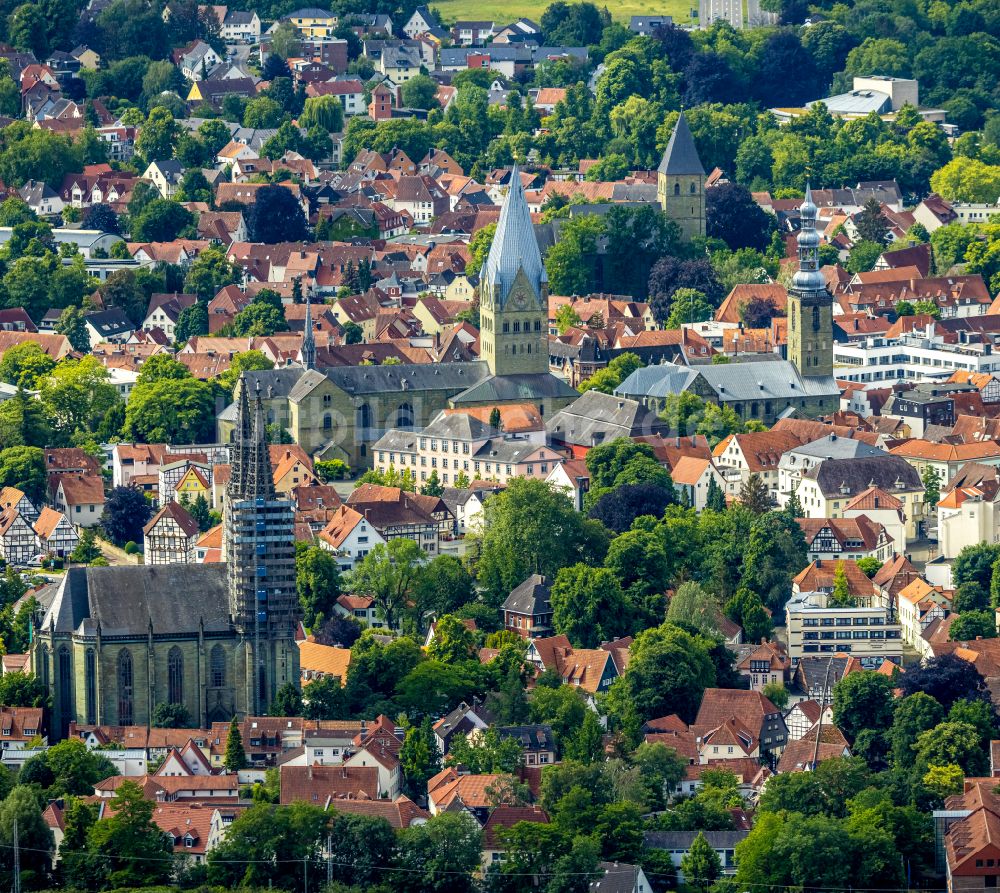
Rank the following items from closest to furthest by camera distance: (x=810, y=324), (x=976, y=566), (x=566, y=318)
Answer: (x=976, y=566) < (x=810, y=324) < (x=566, y=318)

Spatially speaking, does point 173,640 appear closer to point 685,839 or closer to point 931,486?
point 685,839

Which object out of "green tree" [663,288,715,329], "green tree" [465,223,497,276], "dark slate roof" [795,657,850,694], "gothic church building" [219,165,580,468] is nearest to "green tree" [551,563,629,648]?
"dark slate roof" [795,657,850,694]

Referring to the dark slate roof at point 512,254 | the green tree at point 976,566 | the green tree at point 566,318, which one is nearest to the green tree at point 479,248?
the green tree at point 566,318

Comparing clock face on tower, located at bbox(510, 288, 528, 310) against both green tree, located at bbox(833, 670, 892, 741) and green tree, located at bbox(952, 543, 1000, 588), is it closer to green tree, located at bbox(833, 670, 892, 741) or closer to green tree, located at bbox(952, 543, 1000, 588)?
green tree, located at bbox(952, 543, 1000, 588)

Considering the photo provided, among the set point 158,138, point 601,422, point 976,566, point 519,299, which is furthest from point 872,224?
point 976,566

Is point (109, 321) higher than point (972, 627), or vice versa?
point (109, 321)

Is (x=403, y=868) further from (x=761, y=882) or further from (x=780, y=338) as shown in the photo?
(x=780, y=338)

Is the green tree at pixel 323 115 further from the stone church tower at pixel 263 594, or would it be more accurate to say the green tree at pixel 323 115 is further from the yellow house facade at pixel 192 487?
the stone church tower at pixel 263 594
